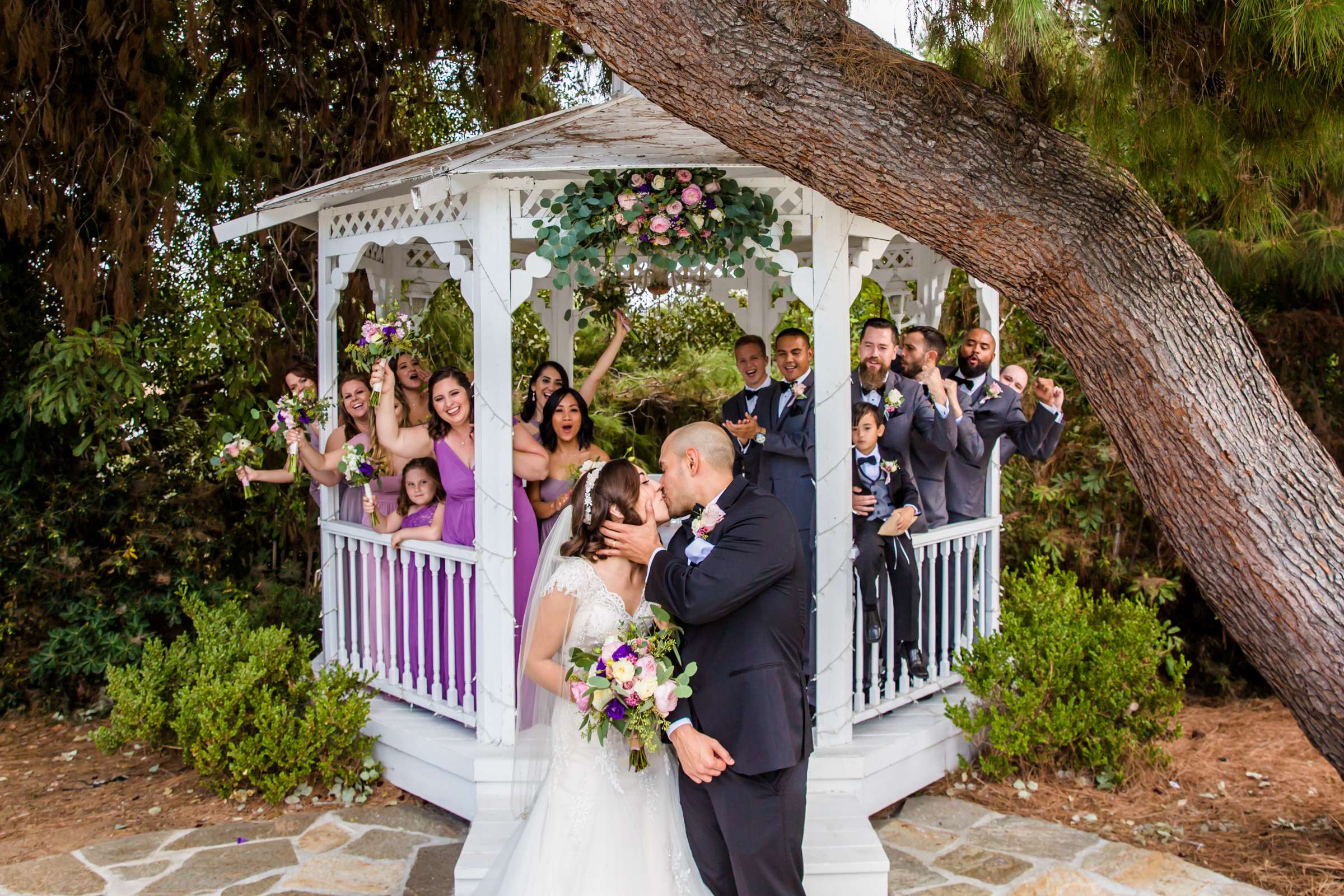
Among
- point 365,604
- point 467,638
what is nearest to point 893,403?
point 467,638

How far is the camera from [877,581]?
593 cm

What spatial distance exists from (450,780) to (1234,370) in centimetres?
410

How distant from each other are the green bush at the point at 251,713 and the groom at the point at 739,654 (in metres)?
2.95

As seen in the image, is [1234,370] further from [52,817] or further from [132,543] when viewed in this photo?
[132,543]

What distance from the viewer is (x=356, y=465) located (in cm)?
602

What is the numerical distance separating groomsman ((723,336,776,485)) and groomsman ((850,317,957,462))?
0.68 m

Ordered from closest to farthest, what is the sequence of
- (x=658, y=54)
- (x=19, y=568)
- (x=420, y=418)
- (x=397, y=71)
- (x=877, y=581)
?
(x=658, y=54), (x=877, y=581), (x=420, y=418), (x=19, y=568), (x=397, y=71)

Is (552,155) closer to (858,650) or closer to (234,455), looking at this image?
(234,455)

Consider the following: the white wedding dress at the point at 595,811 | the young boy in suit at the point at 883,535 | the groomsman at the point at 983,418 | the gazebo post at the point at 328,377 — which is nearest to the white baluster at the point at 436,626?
the gazebo post at the point at 328,377

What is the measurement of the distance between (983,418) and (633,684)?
12.6 feet

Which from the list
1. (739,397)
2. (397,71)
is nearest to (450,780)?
(739,397)

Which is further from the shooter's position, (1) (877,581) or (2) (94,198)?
(2) (94,198)

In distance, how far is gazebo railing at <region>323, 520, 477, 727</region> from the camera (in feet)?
19.2

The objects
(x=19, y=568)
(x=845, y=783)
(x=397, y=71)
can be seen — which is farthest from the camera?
(x=397, y=71)
